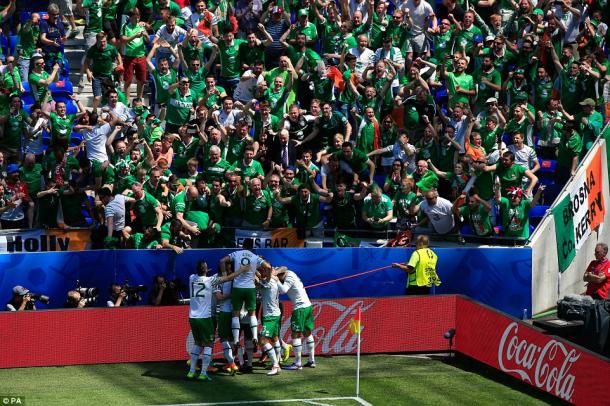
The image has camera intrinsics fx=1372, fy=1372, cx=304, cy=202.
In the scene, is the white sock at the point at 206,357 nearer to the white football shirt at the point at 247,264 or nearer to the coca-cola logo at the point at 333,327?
the white football shirt at the point at 247,264

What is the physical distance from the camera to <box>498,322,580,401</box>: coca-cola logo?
1966 centimetres

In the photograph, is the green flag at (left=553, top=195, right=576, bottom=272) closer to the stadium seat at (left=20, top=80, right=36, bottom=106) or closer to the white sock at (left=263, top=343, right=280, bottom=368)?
the white sock at (left=263, top=343, right=280, bottom=368)

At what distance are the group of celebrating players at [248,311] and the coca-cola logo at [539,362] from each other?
122 inches

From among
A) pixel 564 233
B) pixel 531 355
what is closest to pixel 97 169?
pixel 564 233

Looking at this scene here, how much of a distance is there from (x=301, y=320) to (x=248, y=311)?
2.81 feet

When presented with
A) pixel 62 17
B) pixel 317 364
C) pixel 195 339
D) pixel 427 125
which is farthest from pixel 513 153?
pixel 62 17

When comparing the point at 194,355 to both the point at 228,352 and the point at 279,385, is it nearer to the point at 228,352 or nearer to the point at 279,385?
the point at 228,352

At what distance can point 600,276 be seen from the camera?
2241 centimetres

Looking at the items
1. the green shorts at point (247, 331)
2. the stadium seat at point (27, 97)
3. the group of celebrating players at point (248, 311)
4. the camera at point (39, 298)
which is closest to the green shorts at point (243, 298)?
the group of celebrating players at point (248, 311)

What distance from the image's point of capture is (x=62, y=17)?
29516 mm

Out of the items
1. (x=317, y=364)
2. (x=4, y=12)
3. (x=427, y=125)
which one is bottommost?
(x=317, y=364)

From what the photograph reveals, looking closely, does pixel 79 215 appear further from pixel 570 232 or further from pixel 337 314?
pixel 570 232

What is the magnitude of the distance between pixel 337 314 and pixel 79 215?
5.29 metres

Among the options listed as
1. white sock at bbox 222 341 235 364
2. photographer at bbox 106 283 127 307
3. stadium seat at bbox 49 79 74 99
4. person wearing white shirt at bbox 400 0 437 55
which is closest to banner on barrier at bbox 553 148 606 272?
person wearing white shirt at bbox 400 0 437 55
